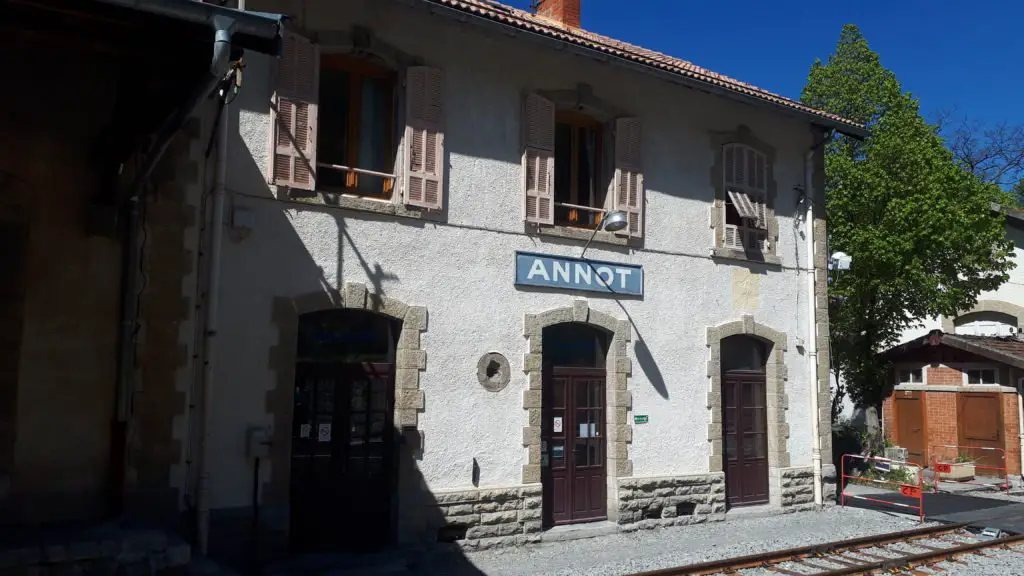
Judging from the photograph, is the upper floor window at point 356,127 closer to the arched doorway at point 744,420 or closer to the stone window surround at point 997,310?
the arched doorway at point 744,420

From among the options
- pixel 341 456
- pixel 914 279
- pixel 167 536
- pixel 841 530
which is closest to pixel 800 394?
pixel 841 530

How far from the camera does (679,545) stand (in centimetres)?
969

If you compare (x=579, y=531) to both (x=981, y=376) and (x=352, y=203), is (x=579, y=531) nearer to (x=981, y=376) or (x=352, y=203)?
(x=352, y=203)

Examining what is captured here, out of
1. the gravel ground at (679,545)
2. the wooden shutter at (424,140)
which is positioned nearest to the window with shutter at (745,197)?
the gravel ground at (679,545)

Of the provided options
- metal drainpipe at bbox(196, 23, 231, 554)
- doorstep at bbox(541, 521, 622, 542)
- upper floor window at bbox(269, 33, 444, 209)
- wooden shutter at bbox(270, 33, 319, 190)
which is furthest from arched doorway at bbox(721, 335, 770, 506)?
metal drainpipe at bbox(196, 23, 231, 554)

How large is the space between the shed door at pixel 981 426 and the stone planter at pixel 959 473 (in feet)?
2.96

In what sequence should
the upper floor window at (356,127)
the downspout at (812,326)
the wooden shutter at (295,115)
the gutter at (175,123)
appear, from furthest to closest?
the downspout at (812,326) → the upper floor window at (356,127) → the wooden shutter at (295,115) → the gutter at (175,123)

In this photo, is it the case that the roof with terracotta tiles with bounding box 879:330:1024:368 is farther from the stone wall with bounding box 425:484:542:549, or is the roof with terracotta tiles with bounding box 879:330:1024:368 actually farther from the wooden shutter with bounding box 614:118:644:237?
the stone wall with bounding box 425:484:542:549

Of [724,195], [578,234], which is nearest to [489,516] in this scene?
[578,234]

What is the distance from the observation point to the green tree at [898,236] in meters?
16.1

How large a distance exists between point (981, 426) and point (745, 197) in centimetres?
841

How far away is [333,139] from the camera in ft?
29.2

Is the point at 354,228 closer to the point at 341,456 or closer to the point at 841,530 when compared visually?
the point at 341,456

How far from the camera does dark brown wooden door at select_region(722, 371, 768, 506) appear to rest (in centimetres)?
A: 1170
